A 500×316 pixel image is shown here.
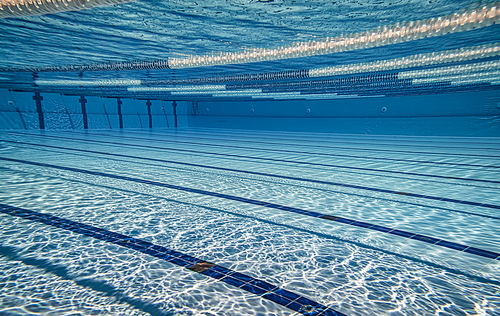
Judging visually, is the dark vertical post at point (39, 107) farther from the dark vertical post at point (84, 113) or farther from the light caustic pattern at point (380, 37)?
the light caustic pattern at point (380, 37)

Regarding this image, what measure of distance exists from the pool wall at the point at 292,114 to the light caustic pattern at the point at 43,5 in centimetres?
1442

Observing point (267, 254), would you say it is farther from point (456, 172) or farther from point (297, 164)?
point (456, 172)

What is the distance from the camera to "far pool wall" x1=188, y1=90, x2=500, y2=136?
1348 cm

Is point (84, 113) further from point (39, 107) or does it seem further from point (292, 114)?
point (292, 114)

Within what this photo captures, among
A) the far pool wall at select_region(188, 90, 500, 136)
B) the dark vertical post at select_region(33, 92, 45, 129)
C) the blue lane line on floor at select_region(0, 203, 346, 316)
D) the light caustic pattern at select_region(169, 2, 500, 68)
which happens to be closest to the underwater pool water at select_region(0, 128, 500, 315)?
the blue lane line on floor at select_region(0, 203, 346, 316)

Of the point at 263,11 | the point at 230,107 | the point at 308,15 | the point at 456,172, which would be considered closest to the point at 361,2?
the point at 308,15

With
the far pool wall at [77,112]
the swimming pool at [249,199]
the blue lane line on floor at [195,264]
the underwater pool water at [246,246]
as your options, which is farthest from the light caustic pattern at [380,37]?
the far pool wall at [77,112]

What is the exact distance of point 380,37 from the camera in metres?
4.38

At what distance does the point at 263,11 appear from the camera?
3787 millimetres

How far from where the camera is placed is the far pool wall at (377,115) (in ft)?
44.2

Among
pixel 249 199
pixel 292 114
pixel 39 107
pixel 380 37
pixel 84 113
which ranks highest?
pixel 380 37

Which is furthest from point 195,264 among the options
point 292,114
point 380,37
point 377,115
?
point 292,114

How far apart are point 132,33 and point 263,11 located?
2.11 m

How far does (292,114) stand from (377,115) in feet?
15.7
